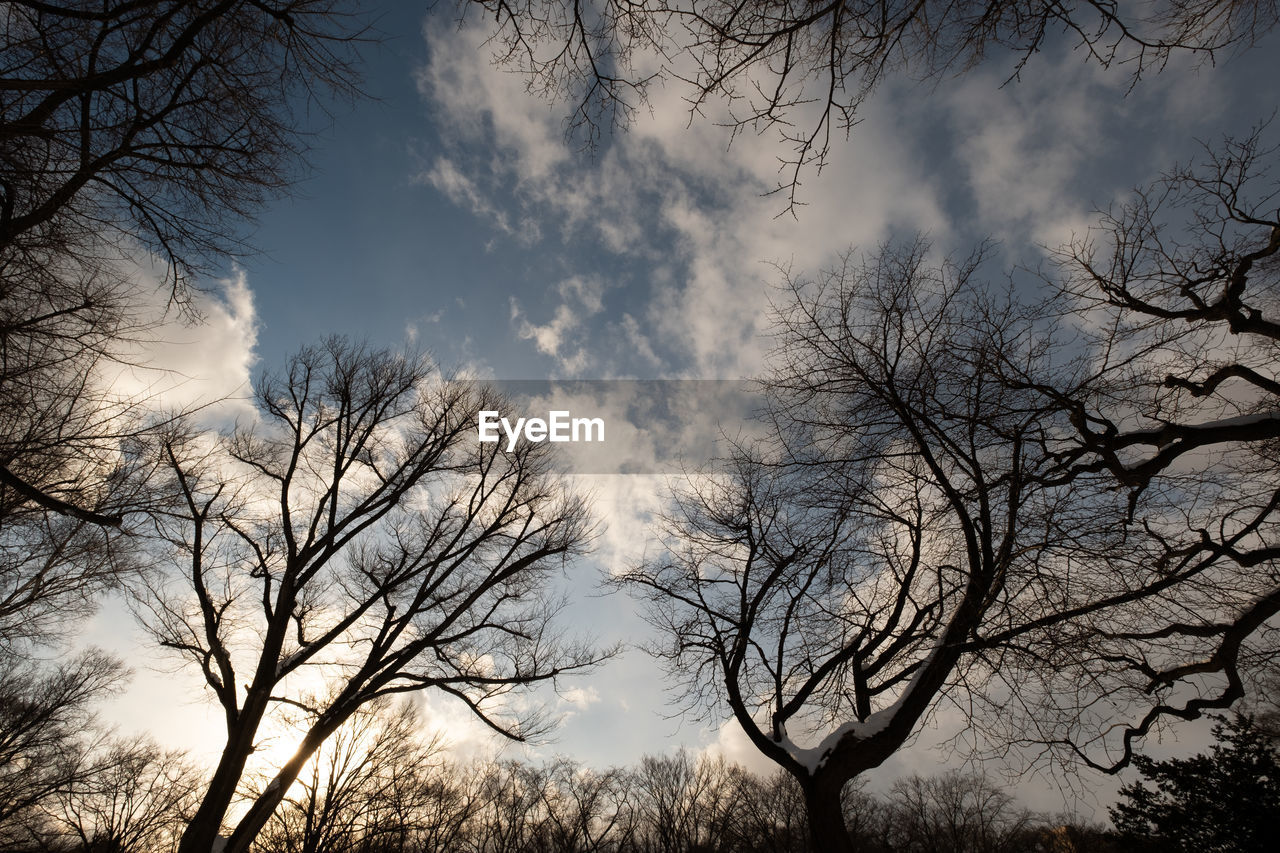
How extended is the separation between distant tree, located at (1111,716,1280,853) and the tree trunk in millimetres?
10608

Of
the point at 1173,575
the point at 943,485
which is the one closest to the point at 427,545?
the point at 943,485

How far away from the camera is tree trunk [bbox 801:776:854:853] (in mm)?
6559

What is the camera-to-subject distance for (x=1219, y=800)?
13.4 meters

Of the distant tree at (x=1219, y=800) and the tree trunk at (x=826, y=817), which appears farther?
the distant tree at (x=1219, y=800)

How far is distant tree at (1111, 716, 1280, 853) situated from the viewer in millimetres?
12383

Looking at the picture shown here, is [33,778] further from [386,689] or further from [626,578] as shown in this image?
[626,578]

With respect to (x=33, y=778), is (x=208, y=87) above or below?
above

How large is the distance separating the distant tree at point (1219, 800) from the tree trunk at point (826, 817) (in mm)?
10608

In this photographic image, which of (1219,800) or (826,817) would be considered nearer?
(826,817)

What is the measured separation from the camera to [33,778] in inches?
605

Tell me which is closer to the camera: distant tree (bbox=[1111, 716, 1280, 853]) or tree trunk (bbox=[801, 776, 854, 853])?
tree trunk (bbox=[801, 776, 854, 853])

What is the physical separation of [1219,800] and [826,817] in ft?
50.0

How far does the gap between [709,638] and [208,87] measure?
30.7 ft

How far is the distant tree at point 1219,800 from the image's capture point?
12.4 meters
